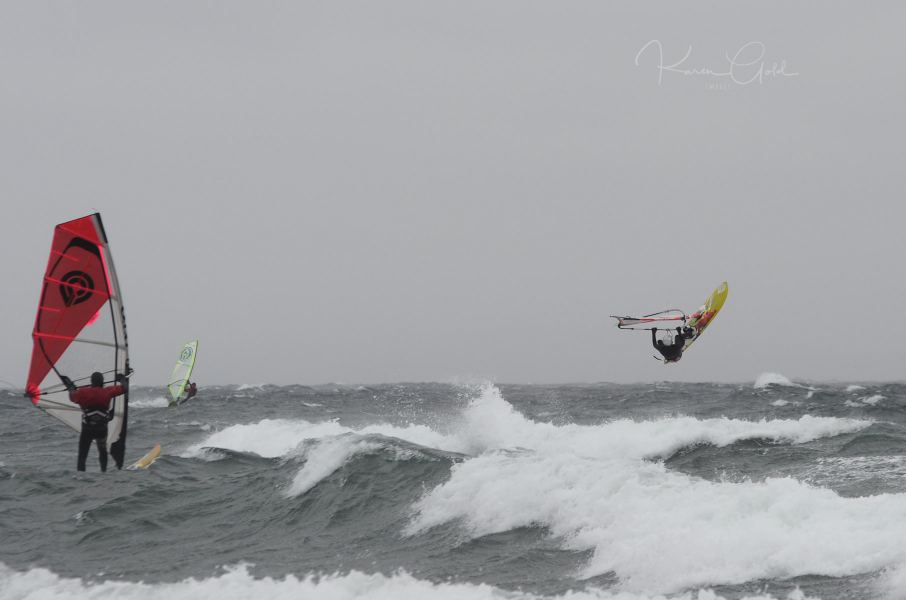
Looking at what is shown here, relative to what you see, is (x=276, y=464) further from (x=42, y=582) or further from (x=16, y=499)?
(x=42, y=582)

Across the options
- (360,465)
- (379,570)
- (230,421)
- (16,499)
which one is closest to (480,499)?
(379,570)

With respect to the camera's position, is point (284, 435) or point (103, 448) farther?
point (284, 435)

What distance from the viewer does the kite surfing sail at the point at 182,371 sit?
24.0 metres

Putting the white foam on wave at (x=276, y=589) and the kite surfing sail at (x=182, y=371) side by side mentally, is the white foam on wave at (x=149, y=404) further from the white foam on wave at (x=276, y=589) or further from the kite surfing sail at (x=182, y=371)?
the white foam on wave at (x=276, y=589)

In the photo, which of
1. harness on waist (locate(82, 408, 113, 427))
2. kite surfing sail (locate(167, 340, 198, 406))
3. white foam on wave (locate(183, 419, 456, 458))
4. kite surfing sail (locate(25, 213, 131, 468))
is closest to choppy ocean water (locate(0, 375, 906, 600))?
harness on waist (locate(82, 408, 113, 427))

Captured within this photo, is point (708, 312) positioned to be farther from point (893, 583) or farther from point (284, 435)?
point (284, 435)

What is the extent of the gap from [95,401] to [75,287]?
1.19 m

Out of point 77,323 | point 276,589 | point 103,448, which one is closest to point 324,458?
point 103,448

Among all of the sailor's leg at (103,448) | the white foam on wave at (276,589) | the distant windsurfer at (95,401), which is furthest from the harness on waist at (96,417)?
the white foam on wave at (276,589)

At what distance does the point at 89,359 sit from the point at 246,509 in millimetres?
4056

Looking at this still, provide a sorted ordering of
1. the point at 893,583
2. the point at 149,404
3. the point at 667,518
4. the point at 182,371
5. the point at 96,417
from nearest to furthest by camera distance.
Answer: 1. the point at 893,583
2. the point at 96,417
3. the point at 667,518
4. the point at 182,371
5. the point at 149,404

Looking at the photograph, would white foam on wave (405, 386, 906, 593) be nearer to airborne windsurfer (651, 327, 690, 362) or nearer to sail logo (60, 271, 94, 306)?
airborne windsurfer (651, 327, 690, 362)

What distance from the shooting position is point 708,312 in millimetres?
13719

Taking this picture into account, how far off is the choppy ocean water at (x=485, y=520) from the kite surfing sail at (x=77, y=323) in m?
2.00
